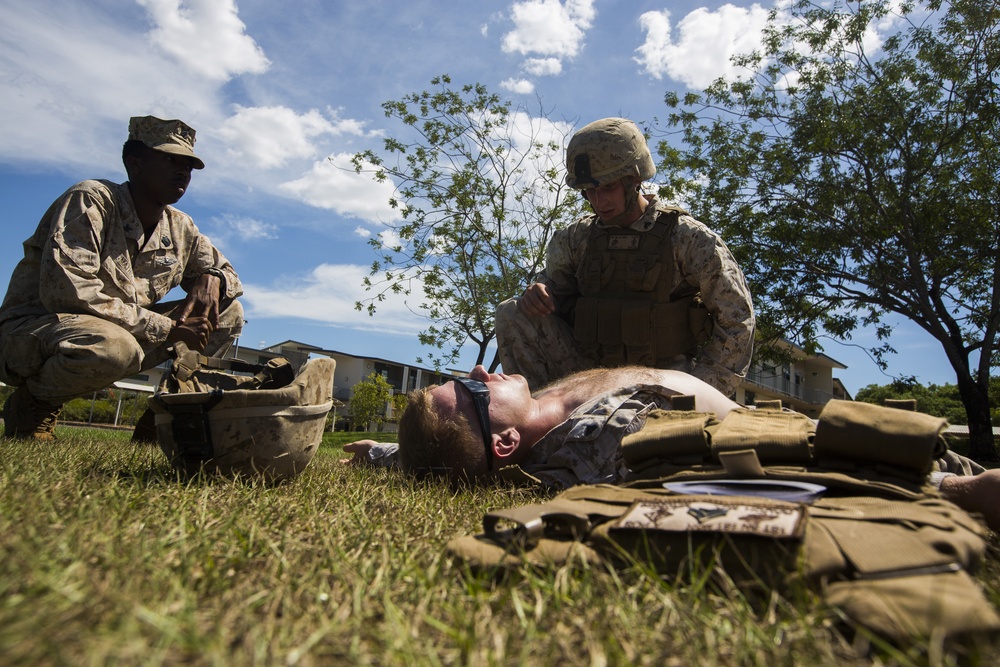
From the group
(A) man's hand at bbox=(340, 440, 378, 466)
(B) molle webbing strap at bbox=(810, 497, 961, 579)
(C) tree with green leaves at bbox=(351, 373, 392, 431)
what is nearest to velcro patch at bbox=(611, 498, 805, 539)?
(B) molle webbing strap at bbox=(810, 497, 961, 579)

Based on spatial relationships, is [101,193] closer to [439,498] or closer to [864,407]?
[439,498]

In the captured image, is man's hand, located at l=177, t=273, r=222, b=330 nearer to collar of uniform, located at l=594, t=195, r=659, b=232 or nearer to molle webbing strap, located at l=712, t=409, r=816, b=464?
collar of uniform, located at l=594, t=195, r=659, b=232

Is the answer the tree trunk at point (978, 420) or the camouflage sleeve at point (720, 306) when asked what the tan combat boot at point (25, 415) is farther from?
the tree trunk at point (978, 420)

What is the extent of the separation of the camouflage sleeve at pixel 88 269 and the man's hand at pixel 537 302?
2328mm

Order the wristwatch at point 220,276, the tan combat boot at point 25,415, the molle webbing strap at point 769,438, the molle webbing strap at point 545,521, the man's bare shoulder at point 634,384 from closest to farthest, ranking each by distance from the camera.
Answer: the molle webbing strap at point 545,521 < the molle webbing strap at point 769,438 < the man's bare shoulder at point 634,384 < the tan combat boot at point 25,415 < the wristwatch at point 220,276

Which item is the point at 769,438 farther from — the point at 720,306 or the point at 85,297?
the point at 85,297

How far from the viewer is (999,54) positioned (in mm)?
11656

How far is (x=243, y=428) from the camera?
2660mm

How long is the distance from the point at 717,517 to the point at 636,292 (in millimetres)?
3285

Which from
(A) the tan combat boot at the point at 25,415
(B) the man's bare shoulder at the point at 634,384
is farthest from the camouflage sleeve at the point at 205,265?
(B) the man's bare shoulder at the point at 634,384

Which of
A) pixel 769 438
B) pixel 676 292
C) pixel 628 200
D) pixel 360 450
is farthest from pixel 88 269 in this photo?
pixel 769 438

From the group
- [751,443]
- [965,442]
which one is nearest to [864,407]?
[751,443]

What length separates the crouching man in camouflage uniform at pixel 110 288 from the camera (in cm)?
398

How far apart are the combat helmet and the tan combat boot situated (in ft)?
7.36
